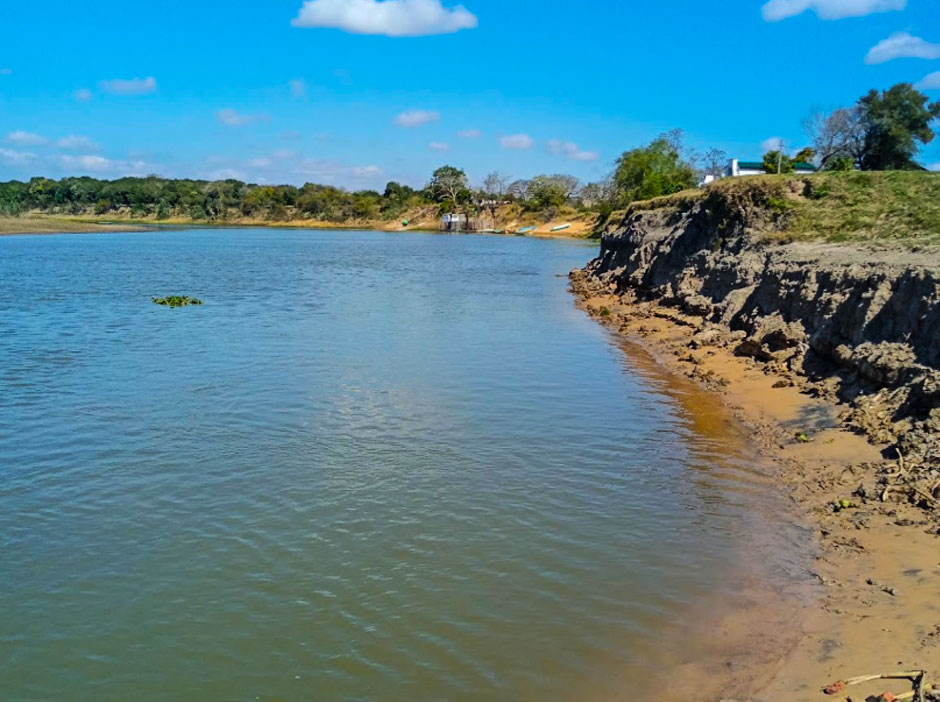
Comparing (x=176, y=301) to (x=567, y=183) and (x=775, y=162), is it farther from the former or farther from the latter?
(x=567, y=183)

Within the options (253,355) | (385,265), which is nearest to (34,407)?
(253,355)

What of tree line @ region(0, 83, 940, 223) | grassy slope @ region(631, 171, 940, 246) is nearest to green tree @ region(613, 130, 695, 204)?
tree line @ region(0, 83, 940, 223)

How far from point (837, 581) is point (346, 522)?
570cm

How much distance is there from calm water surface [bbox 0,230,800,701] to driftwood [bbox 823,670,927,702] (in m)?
1.60

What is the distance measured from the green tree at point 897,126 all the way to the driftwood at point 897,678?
4297 centimetres

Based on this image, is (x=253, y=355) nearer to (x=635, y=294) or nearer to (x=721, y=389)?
(x=721, y=389)

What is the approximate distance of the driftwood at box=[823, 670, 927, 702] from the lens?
5887 mm

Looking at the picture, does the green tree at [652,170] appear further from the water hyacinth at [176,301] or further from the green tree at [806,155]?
the water hyacinth at [176,301]

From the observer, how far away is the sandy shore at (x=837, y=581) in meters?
6.64

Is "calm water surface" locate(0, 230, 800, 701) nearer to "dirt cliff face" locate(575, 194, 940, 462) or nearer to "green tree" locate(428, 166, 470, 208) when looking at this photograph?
"dirt cliff face" locate(575, 194, 940, 462)

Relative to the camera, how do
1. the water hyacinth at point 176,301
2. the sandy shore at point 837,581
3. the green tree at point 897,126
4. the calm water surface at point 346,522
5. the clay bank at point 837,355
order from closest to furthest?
the sandy shore at point 837,581 → the calm water surface at point 346,522 → the clay bank at point 837,355 → the water hyacinth at point 176,301 → the green tree at point 897,126

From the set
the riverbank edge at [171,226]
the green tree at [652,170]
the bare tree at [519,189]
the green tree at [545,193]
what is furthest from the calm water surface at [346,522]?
the bare tree at [519,189]

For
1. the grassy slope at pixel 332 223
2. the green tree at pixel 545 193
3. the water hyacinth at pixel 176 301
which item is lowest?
the water hyacinth at pixel 176 301

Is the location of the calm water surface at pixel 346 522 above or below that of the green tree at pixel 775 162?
below
